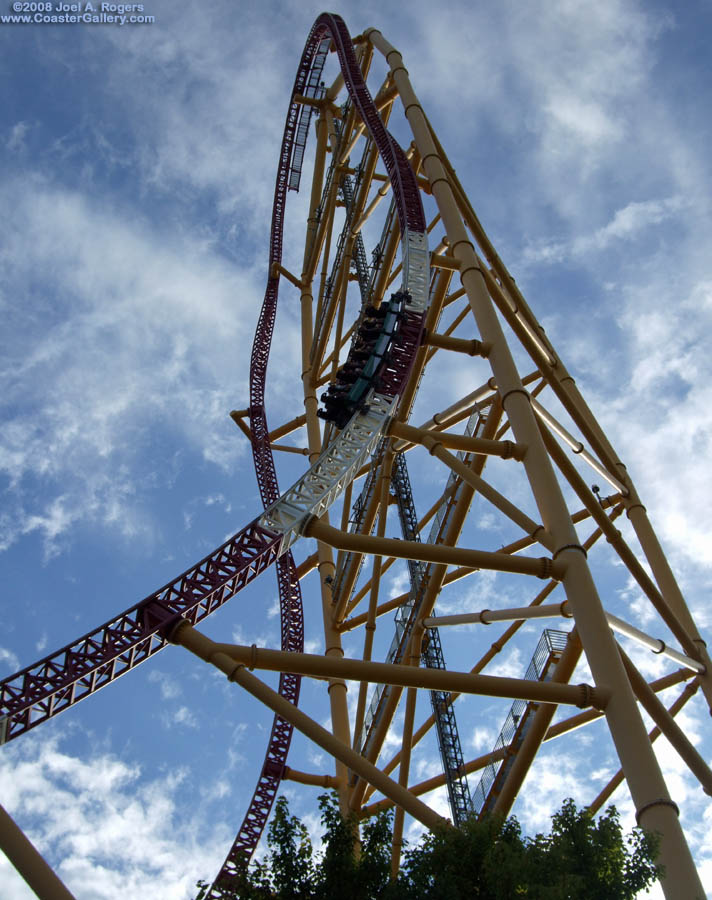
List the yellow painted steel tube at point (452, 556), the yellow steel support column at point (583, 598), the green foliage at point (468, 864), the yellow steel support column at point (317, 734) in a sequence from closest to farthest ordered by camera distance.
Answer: the green foliage at point (468, 864) < the yellow steel support column at point (583, 598) < the yellow steel support column at point (317, 734) < the yellow painted steel tube at point (452, 556)

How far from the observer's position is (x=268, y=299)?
17.4 m

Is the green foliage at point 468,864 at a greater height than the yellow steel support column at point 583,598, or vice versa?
the yellow steel support column at point 583,598

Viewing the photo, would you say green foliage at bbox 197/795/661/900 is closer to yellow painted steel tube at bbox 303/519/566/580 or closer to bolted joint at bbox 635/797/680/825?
bolted joint at bbox 635/797/680/825

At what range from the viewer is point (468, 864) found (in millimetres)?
4406

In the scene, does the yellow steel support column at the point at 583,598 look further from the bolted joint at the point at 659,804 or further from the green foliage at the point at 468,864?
the green foliage at the point at 468,864

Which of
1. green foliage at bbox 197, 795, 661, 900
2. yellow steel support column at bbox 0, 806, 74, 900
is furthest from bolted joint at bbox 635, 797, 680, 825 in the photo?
yellow steel support column at bbox 0, 806, 74, 900

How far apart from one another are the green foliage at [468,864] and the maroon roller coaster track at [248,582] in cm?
36

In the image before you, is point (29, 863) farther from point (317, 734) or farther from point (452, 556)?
point (452, 556)

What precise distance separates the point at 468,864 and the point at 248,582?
3.58 metres

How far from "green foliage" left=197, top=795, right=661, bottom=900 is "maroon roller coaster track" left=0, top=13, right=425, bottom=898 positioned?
1.19 feet

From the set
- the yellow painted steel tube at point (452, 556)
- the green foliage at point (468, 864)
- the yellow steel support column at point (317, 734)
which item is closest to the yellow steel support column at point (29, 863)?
the green foliage at point (468, 864)

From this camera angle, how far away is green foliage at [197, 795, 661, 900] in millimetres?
4094

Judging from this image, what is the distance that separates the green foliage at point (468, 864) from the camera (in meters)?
4.09

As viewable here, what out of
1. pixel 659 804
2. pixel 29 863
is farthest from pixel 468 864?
pixel 29 863
